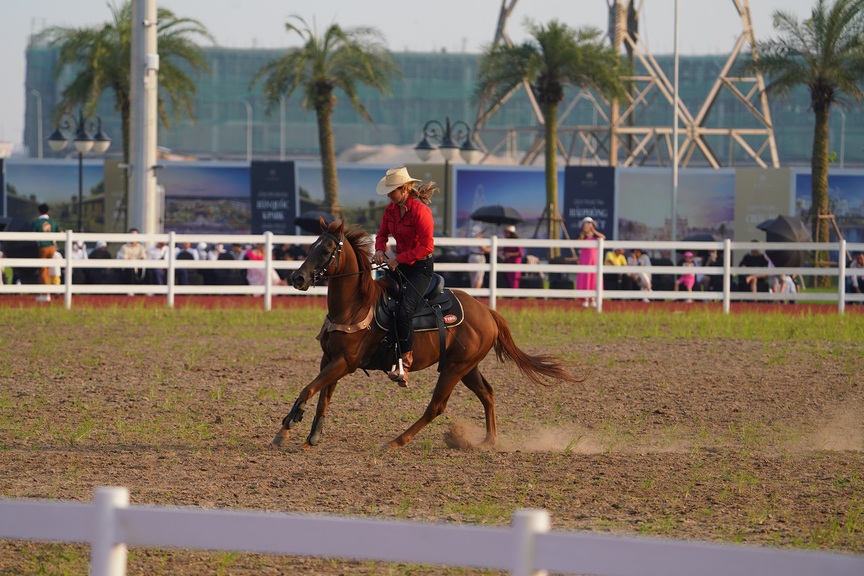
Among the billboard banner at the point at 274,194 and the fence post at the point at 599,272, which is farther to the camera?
Result: the billboard banner at the point at 274,194

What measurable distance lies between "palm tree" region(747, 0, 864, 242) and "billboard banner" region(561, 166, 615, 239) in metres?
5.60

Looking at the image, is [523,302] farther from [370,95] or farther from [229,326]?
[370,95]

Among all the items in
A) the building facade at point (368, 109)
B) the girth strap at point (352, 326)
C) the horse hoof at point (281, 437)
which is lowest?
the horse hoof at point (281, 437)

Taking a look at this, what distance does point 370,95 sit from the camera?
325 feet

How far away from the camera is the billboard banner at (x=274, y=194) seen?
3600 cm

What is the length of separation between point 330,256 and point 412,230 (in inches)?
25.4

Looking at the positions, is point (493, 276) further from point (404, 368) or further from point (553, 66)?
point (553, 66)

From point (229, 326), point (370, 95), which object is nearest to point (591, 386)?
point (229, 326)

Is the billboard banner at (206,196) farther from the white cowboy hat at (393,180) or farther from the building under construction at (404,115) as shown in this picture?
the building under construction at (404,115)

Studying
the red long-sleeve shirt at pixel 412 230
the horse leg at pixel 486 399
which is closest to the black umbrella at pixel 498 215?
the horse leg at pixel 486 399

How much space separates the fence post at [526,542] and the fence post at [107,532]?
1.19 meters

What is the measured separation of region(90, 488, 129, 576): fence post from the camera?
12.0ft

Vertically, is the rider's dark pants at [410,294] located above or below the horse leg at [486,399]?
above

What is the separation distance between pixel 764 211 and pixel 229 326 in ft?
74.1
